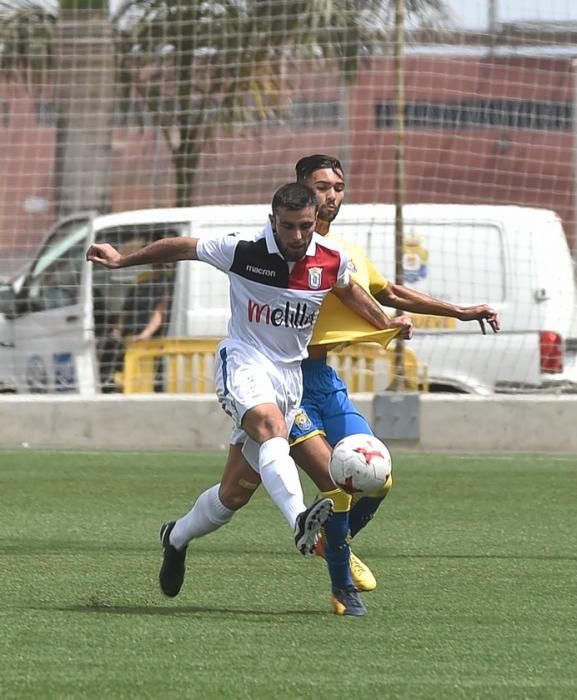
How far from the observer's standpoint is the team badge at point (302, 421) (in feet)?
22.6

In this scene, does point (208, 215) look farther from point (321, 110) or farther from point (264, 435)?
point (264, 435)

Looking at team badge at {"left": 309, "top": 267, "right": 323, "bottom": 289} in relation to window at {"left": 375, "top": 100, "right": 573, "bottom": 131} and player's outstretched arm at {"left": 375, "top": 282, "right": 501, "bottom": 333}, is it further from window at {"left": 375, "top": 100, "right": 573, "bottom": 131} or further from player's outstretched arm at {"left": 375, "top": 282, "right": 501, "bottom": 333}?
window at {"left": 375, "top": 100, "right": 573, "bottom": 131}

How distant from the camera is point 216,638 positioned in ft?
19.6

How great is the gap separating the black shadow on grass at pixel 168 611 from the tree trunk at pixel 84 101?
9.56 meters

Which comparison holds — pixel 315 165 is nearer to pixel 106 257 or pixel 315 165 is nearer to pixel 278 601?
pixel 106 257

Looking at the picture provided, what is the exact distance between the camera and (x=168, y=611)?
661 cm

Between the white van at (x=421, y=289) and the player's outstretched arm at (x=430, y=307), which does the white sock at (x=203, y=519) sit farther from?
the white van at (x=421, y=289)

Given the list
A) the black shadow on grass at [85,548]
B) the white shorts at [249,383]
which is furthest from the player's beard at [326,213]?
the black shadow on grass at [85,548]

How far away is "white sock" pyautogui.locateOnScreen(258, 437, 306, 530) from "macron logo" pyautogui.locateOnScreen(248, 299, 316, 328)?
482 mm

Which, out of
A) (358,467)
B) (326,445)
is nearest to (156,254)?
(326,445)

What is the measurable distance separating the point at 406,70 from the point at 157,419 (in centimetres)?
373

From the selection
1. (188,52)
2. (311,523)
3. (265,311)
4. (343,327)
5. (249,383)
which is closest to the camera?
(311,523)

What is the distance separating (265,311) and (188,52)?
9465mm

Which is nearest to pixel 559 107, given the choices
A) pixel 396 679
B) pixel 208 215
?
pixel 208 215
